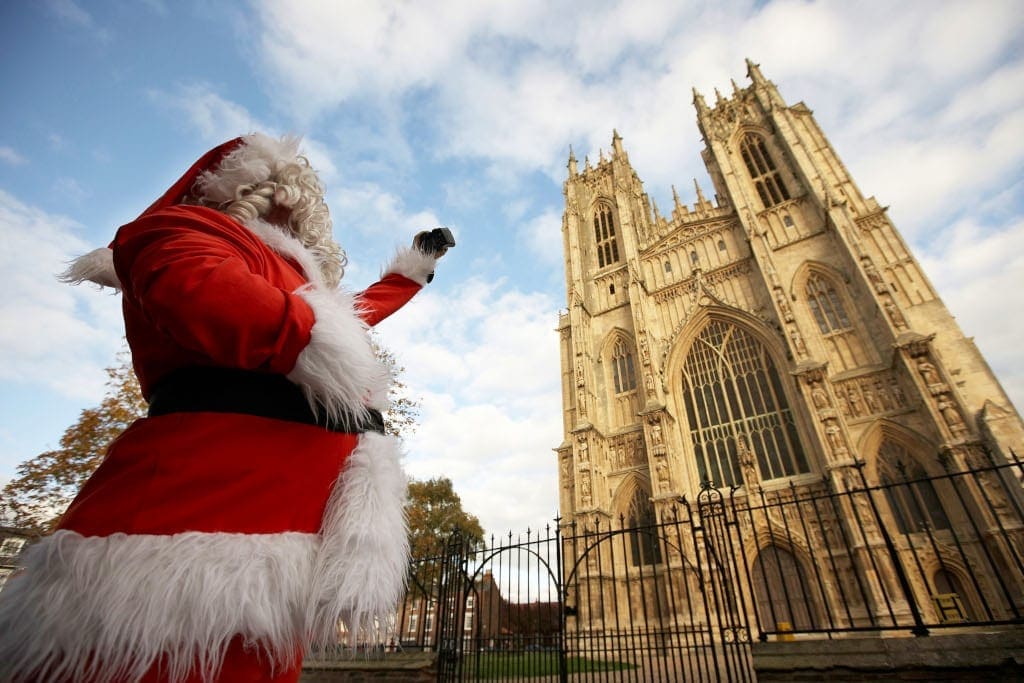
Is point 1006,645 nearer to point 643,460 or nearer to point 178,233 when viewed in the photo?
point 178,233

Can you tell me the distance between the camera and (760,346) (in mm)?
16562

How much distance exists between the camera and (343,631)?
1141 mm

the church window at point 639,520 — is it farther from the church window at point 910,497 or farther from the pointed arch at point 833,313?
the pointed arch at point 833,313

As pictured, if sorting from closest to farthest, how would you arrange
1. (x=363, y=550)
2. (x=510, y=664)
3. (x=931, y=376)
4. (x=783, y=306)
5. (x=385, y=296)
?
(x=363, y=550) < (x=385, y=296) < (x=510, y=664) < (x=931, y=376) < (x=783, y=306)

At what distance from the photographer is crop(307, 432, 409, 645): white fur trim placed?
3.43ft

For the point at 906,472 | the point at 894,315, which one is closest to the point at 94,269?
the point at 906,472

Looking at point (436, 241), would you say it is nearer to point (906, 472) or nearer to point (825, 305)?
point (906, 472)

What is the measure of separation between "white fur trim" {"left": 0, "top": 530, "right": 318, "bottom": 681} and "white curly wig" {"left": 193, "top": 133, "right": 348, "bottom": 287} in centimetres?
103

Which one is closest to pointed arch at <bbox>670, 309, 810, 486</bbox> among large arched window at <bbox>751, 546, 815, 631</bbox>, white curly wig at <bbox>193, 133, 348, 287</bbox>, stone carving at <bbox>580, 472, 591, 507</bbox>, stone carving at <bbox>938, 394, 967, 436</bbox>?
Result: large arched window at <bbox>751, 546, 815, 631</bbox>

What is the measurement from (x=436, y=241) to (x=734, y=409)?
17.0 m

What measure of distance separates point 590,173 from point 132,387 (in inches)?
986

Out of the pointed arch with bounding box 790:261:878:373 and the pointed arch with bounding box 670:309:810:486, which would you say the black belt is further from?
the pointed arch with bounding box 790:261:878:373

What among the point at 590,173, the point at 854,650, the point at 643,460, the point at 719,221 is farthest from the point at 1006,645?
the point at 590,173

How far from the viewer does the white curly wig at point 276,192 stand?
1.53m
